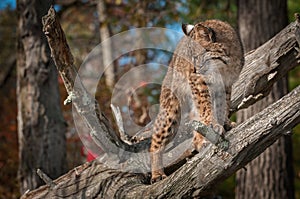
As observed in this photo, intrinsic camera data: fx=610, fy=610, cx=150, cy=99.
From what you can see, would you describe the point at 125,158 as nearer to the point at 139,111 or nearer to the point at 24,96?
the point at 24,96

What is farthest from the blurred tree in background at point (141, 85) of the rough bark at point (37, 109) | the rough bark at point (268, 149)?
the rough bark at point (37, 109)

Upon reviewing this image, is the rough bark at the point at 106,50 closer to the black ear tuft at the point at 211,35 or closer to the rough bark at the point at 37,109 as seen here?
the rough bark at the point at 37,109

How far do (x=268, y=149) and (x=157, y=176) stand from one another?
2.38m

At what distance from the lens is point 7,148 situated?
1027 cm

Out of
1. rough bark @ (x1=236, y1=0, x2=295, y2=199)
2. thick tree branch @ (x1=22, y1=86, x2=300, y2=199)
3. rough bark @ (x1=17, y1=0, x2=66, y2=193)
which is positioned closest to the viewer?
thick tree branch @ (x1=22, y1=86, x2=300, y2=199)

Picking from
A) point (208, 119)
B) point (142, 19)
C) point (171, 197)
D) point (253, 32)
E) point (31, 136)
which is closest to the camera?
point (171, 197)

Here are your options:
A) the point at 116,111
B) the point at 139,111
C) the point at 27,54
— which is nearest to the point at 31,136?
the point at 27,54

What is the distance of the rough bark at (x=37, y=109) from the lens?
6191 millimetres

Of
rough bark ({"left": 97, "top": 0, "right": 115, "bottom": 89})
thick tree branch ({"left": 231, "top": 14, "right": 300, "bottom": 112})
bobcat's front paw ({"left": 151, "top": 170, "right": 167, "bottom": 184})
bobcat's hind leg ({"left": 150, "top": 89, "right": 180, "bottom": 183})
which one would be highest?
rough bark ({"left": 97, "top": 0, "right": 115, "bottom": 89})

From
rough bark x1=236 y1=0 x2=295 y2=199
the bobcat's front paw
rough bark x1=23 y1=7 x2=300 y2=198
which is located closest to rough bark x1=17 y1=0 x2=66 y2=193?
rough bark x1=23 y1=7 x2=300 y2=198

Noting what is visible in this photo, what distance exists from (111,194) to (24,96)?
2.13 metres

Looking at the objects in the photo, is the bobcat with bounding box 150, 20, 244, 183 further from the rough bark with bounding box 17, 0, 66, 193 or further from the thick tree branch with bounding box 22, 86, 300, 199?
the rough bark with bounding box 17, 0, 66, 193

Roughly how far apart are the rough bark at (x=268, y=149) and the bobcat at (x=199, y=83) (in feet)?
6.40

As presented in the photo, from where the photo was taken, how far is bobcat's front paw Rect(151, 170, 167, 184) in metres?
4.62
